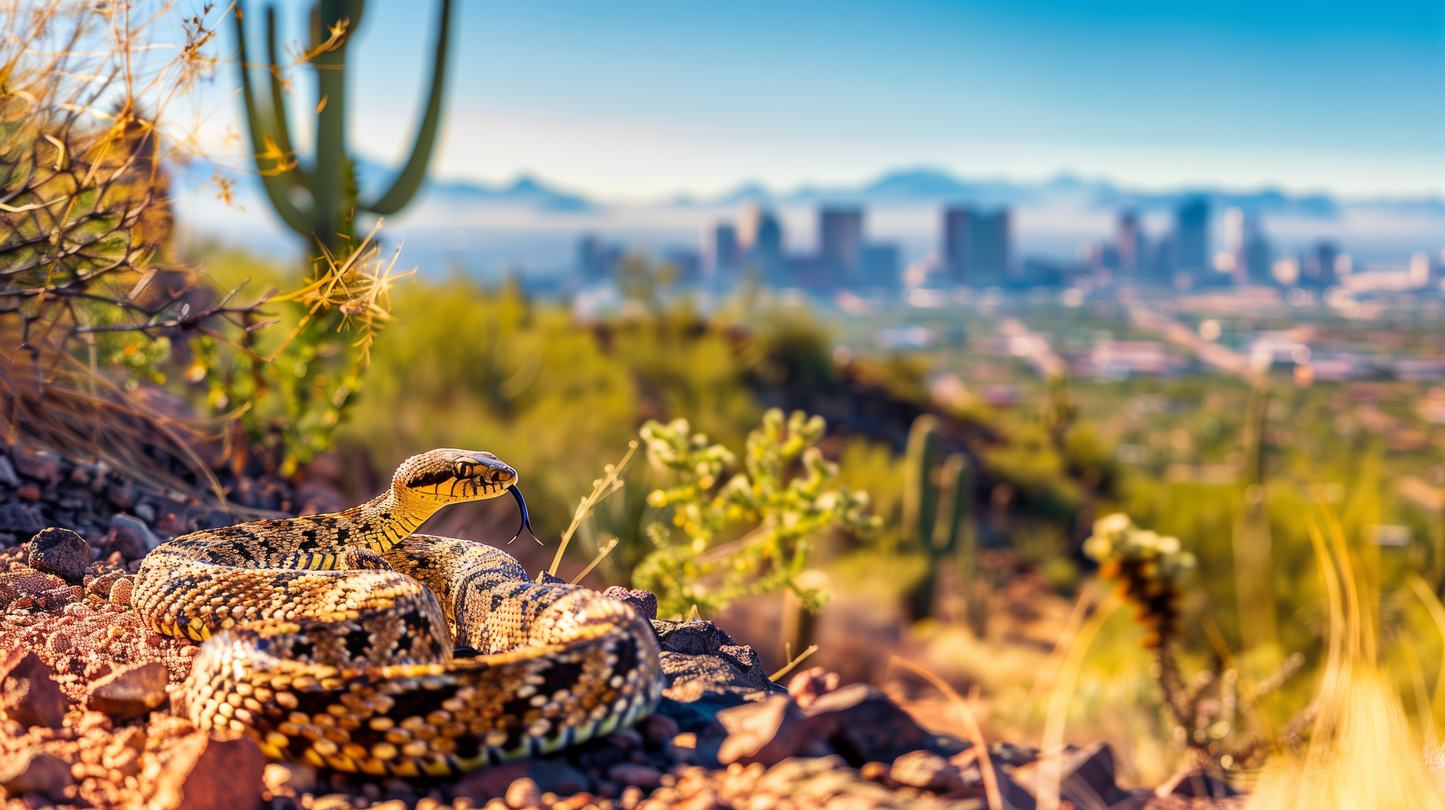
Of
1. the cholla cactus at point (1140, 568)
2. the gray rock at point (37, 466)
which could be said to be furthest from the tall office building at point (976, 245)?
the gray rock at point (37, 466)

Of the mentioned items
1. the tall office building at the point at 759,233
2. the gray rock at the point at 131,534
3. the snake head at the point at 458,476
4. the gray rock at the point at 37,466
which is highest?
the tall office building at the point at 759,233

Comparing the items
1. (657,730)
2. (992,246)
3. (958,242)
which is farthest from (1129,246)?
(657,730)

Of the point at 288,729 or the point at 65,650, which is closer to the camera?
the point at 288,729

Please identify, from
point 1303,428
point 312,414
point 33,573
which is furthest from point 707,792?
point 1303,428

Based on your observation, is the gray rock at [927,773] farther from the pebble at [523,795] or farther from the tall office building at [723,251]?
the tall office building at [723,251]

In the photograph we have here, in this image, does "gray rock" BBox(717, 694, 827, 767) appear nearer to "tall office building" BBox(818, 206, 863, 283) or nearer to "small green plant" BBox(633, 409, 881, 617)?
"small green plant" BBox(633, 409, 881, 617)

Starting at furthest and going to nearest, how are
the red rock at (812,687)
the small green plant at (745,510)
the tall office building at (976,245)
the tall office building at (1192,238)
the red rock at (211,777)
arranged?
the tall office building at (1192,238), the tall office building at (976,245), the small green plant at (745,510), the red rock at (812,687), the red rock at (211,777)

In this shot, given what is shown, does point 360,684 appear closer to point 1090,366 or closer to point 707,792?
point 707,792

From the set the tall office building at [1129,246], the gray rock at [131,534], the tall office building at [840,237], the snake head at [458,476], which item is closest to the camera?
the snake head at [458,476]
